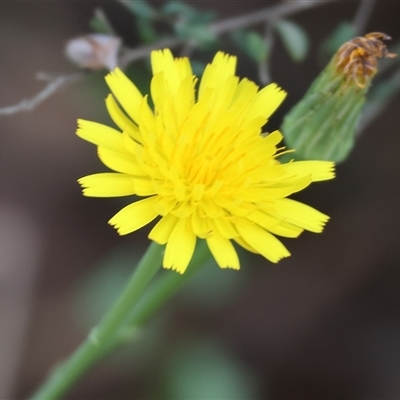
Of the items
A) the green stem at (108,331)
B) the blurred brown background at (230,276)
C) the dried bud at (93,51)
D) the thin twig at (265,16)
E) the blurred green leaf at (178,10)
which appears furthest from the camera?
the blurred brown background at (230,276)

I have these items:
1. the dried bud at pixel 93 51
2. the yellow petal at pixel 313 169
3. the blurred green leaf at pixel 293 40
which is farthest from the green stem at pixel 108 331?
the blurred green leaf at pixel 293 40

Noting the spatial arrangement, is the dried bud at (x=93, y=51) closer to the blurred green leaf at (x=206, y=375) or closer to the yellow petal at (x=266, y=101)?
the yellow petal at (x=266, y=101)

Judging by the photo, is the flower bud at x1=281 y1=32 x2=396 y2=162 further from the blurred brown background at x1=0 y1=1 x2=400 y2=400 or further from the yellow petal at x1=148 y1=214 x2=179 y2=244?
the blurred brown background at x1=0 y1=1 x2=400 y2=400

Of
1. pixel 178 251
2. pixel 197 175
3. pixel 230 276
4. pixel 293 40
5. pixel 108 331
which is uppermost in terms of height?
pixel 293 40

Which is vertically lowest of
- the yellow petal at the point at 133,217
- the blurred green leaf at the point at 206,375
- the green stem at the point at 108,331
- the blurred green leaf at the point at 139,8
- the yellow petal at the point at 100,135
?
the blurred green leaf at the point at 206,375

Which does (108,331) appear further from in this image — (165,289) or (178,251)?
(178,251)

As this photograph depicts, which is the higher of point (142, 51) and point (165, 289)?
point (142, 51)

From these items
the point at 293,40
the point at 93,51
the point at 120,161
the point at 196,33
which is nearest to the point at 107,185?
the point at 120,161
